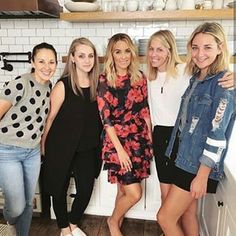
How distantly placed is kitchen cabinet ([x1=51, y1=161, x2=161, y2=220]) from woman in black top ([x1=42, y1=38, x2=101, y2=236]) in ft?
0.88

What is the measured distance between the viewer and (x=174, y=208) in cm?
164

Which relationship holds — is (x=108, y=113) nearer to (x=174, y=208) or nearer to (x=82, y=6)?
(x=174, y=208)

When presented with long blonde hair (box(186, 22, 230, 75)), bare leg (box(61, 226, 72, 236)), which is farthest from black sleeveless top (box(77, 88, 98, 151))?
long blonde hair (box(186, 22, 230, 75))

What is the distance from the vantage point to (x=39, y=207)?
2.54m

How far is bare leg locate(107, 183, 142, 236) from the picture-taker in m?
2.08

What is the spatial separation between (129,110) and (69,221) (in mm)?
994

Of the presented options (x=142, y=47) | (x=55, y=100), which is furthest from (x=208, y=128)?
(x=142, y=47)

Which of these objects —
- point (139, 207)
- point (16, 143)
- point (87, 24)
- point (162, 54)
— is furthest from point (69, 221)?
point (87, 24)

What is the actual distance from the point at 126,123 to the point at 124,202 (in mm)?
595

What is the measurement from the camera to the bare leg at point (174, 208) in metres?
1.60

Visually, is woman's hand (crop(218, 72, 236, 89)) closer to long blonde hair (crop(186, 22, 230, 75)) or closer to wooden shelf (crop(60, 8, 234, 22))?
long blonde hair (crop(186, 22, 230, 75))

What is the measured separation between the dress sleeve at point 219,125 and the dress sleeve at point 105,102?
2.47 ft

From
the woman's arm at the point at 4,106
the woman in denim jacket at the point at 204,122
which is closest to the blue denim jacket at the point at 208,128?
the woman in denim jacket at the point at 204,122

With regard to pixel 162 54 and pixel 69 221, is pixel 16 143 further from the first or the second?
pixel 162 54
